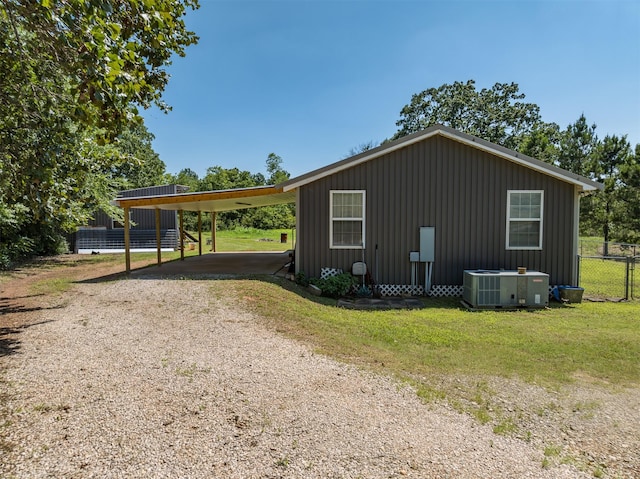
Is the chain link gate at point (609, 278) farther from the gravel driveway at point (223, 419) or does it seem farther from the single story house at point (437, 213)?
the gravel driveway at point (223, 419)

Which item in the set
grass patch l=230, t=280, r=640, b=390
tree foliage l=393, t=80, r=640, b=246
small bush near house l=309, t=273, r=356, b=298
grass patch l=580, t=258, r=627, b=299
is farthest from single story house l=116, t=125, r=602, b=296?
tree foliage l=393, t=80, r=640, b=246

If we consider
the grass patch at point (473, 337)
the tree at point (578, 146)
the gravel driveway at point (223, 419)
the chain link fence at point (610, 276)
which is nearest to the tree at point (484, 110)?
the tree at point (578, 146)

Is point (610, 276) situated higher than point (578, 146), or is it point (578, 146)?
point (578, 146)

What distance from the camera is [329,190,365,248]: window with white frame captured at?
29.8ft

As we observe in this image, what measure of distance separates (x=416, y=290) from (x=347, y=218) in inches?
99.6

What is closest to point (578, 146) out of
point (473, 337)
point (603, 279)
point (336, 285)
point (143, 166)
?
point (603, 279)

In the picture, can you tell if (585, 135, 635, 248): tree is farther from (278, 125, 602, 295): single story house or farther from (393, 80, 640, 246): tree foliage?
(278, 125, 602, 295): single story house

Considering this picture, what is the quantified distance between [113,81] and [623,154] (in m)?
29.5

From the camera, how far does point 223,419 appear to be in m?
2.87

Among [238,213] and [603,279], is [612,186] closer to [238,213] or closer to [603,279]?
[603,279]

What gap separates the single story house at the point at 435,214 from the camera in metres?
8.88

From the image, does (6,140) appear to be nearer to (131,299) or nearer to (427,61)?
(131,299)

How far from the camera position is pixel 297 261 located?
9.23 m

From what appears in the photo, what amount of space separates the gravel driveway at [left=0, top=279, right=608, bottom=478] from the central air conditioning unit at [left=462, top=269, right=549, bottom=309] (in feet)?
16.0
